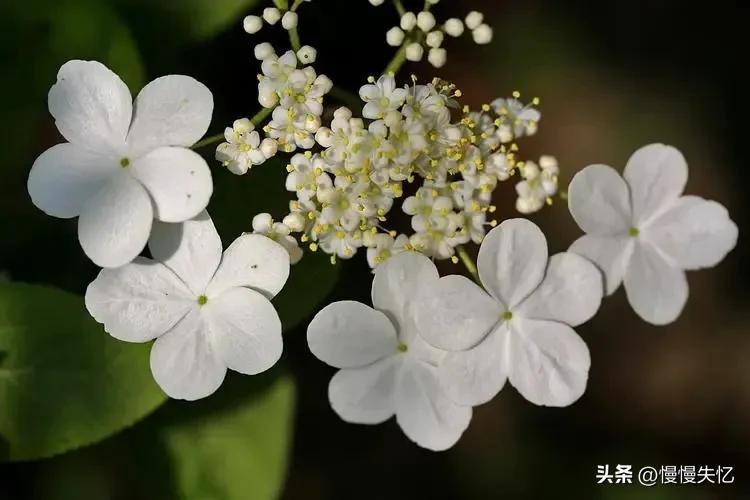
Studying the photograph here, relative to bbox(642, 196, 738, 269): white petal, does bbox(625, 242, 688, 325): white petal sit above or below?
below

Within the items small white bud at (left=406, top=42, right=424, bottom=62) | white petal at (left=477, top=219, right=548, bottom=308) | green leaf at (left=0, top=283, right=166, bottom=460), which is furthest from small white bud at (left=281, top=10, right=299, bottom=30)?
green leaf at (left=0, top=283, right=166, bottom=460)

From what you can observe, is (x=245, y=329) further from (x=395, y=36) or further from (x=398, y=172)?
(x=395, y=36)

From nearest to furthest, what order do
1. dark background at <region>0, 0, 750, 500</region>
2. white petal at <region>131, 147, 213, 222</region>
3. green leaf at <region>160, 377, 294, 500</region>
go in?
white petal at <region>131, 147, 213, 222</region> → green leaf at <region>160, 377, 294, 500</region> → dark background at <region>0, 0, 750, 500</region>

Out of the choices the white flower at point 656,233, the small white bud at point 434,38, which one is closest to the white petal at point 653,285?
the white flower at point 656,233

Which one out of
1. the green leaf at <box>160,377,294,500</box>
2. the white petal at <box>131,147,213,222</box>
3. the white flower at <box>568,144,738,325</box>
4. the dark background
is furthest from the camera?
the dark background

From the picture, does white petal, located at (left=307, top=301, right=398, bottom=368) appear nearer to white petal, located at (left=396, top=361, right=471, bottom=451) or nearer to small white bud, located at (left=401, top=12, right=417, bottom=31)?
white petal, located at (left=396, top=361, right=471, bottom=451)

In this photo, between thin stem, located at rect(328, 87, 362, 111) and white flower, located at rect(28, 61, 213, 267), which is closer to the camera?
white flower, located at rect(28, 61, 213, 267)

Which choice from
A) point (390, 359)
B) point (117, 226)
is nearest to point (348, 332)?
point (390, 359)
